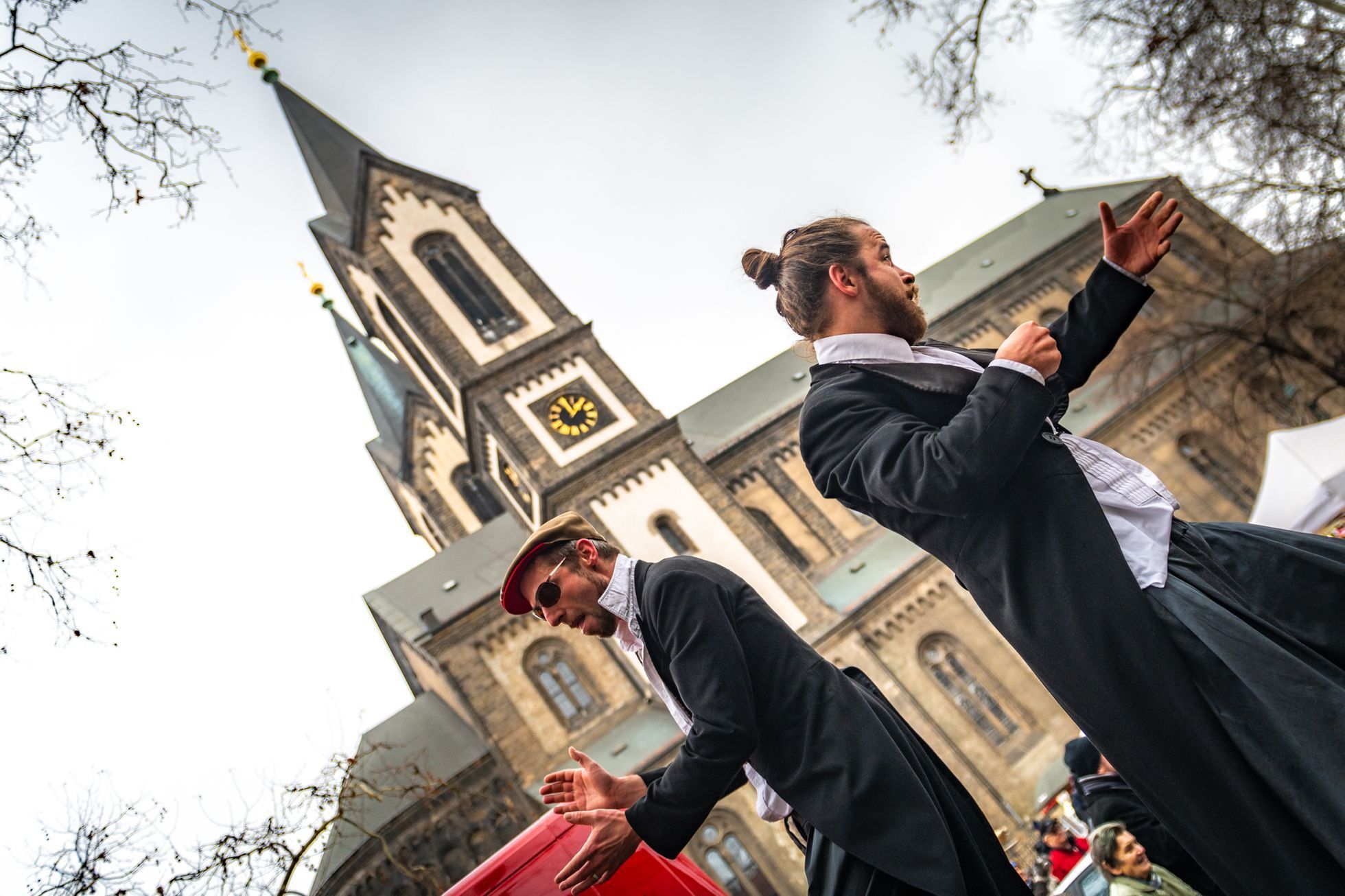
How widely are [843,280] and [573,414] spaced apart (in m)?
17.9

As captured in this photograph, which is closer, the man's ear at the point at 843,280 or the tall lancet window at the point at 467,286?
the man's ear at the point at 843,280

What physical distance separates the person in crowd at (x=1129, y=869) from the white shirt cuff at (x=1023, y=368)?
3.73 meters

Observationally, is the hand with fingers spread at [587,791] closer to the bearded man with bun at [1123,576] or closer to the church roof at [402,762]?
the bearded man with bun at [1123,576]

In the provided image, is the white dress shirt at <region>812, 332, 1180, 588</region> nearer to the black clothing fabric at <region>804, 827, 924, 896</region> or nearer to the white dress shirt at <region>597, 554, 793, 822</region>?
the white dress shirt at <region>597, 554, 793, 822</region>

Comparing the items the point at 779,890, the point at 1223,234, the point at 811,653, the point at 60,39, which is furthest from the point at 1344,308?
the point at 60,39

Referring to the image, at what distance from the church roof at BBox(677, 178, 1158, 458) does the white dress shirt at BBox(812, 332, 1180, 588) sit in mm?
20068

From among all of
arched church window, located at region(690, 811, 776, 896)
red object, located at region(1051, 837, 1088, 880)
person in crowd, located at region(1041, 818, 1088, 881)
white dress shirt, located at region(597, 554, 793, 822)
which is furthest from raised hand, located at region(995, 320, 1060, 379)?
arched church window, located at region(690, 811, 776, 896)

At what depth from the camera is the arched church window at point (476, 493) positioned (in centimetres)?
2850

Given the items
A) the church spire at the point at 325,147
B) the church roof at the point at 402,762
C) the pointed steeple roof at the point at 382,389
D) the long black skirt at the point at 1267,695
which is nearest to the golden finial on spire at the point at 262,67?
the church spire at the point at 325,147

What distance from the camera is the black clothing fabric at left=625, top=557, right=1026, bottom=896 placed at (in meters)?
2.36

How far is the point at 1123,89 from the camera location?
8.11 m

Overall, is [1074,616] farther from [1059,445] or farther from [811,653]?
[811,653]

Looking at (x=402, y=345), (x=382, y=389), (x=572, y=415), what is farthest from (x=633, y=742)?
(x=382, y=389)

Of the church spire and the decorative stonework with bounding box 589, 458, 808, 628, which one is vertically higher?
the church spire
